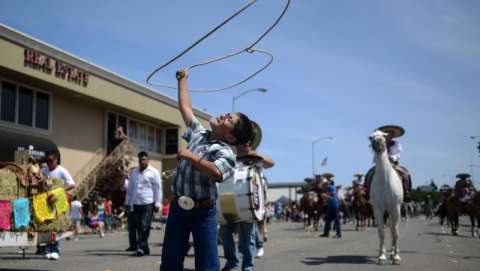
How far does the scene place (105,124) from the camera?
38281mm

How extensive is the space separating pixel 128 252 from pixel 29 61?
1928cm

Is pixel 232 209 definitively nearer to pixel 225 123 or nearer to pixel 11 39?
pixel 225 123

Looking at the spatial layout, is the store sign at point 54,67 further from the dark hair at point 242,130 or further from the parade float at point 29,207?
the dark hair at point 242,130

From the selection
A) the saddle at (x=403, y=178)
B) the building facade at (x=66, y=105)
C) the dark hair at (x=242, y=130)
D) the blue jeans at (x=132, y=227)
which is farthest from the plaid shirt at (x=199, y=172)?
the building facade at (x=66, y=105)

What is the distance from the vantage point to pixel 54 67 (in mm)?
30953

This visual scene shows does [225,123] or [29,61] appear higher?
[29,61]

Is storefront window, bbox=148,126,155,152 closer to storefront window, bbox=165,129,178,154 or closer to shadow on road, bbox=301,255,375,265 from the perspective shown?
storefront window, bbox=165,129,178,154

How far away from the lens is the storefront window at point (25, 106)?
99.1 feet

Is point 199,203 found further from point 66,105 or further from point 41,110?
point 66,105

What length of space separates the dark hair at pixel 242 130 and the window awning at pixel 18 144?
2308 centimetres

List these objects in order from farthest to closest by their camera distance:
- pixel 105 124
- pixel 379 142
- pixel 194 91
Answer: pixel 105 124
pixel 379 142
pixel 194 91

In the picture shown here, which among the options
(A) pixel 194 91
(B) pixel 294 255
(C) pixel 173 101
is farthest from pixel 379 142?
(C) pixel 173 101

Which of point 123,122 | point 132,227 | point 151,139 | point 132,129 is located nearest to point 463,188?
point 132,227

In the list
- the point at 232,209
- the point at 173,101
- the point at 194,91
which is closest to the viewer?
the point at 194,91
